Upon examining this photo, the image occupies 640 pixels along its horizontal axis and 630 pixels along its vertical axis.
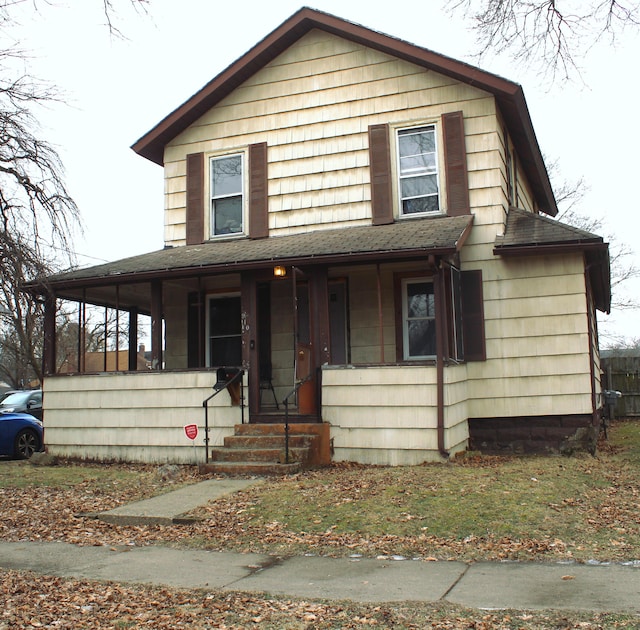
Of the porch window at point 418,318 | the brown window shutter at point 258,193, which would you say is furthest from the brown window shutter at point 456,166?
the brown window shutter at point 258,193

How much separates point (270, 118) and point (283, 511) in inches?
339

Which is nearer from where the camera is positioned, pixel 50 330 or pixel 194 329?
pixel 50 330

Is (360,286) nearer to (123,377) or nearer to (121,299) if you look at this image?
(123,377)

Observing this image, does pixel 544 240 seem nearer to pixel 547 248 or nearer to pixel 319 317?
pixel 547 248

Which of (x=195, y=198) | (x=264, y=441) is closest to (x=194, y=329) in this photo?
(x=195, y=198)

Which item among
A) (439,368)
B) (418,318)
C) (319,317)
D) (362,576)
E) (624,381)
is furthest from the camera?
(624,381)

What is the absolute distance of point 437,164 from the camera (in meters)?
12.7

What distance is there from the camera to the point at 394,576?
5645mm

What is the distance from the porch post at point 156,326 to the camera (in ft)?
40.7

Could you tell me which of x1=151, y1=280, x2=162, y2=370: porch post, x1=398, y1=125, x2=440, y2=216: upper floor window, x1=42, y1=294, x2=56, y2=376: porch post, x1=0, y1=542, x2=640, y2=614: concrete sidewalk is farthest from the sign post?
x1=398, y1=125, x2=440, y2=216: upper floor window

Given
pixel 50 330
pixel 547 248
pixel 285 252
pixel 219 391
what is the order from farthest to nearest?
pixel 50 330
pixel 285 252
pixel 547 248
pixel 219 391

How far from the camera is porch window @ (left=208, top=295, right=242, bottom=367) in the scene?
45.6ft

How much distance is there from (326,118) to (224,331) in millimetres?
4562

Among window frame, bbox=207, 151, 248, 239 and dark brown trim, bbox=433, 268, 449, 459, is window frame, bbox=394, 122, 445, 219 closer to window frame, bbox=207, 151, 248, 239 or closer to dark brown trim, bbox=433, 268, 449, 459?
dark brown trim, bbox=433, 268, 449, 459
